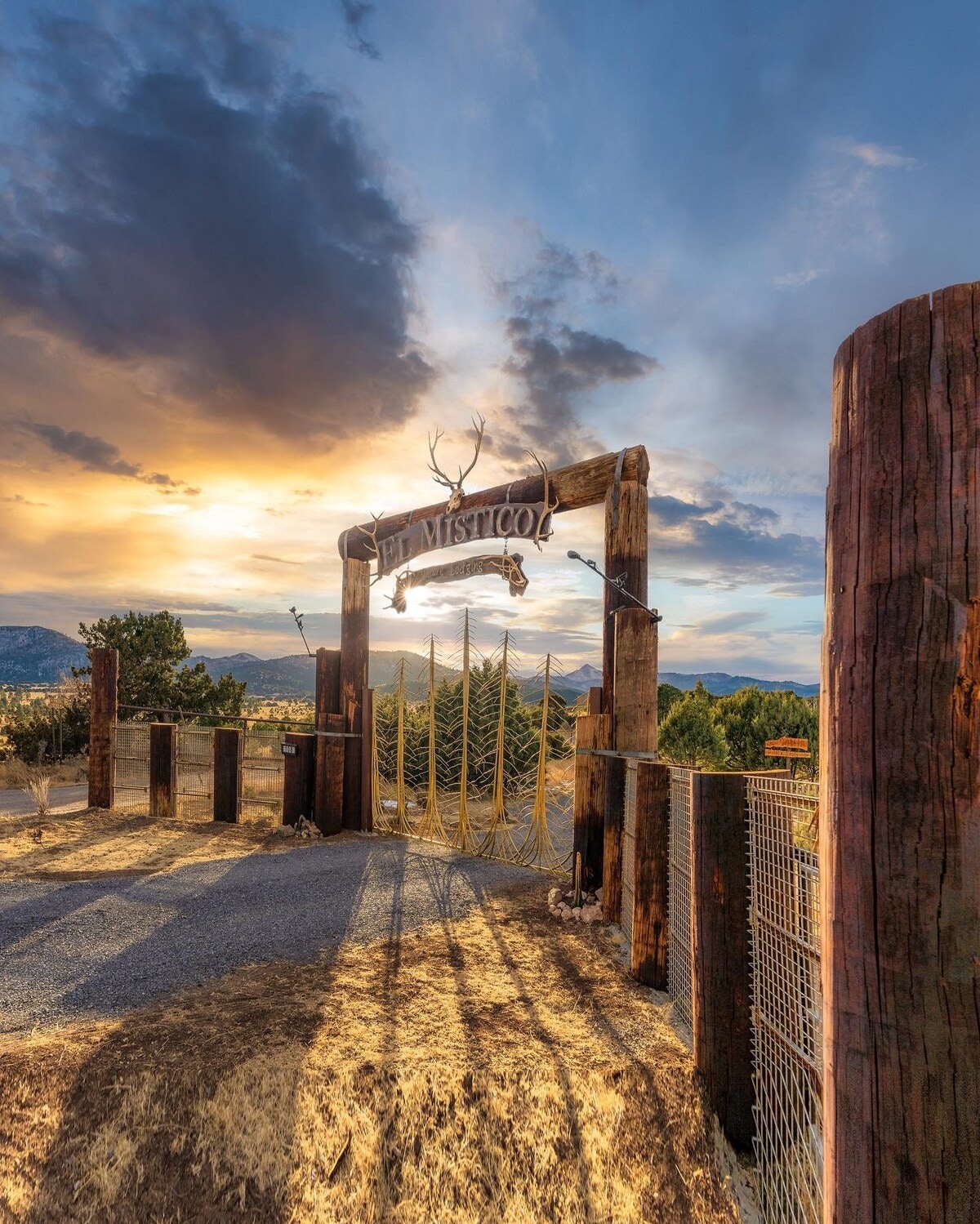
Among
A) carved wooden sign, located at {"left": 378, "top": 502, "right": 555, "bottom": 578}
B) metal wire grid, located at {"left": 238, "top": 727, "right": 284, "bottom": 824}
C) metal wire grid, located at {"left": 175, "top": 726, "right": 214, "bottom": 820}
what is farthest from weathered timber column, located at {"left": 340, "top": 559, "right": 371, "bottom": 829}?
metal wire grid, located at {"left": 175, "top": 726, "right": 214, "bottom": 820}

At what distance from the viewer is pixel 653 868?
14.5 feet

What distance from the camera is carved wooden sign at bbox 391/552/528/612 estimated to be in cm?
788

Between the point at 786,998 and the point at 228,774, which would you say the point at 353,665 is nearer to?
the point at 228,774

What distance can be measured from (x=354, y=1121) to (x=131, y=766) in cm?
927

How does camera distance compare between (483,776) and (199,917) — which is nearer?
(199,917)

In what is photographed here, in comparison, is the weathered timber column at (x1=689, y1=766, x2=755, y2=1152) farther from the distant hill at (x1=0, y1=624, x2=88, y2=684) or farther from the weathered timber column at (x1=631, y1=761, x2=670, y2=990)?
the distant hill at (x1=0, y1=624, x2=88, y2=684)

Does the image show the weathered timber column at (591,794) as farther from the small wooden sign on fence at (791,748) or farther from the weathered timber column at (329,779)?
the small wooden sign on fence at (791,748)

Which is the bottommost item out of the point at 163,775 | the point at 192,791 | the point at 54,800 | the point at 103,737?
the point at 54,800

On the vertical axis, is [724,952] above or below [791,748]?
above

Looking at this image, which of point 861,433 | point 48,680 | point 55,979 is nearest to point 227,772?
point 55,979

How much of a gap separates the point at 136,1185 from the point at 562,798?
35.8 feet

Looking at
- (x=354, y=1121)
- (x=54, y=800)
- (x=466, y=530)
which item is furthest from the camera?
(x=54, y=800)

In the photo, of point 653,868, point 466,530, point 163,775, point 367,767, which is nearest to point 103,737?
point 163,775

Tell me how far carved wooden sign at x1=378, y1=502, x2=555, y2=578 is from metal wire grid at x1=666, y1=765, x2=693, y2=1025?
3808 mm
